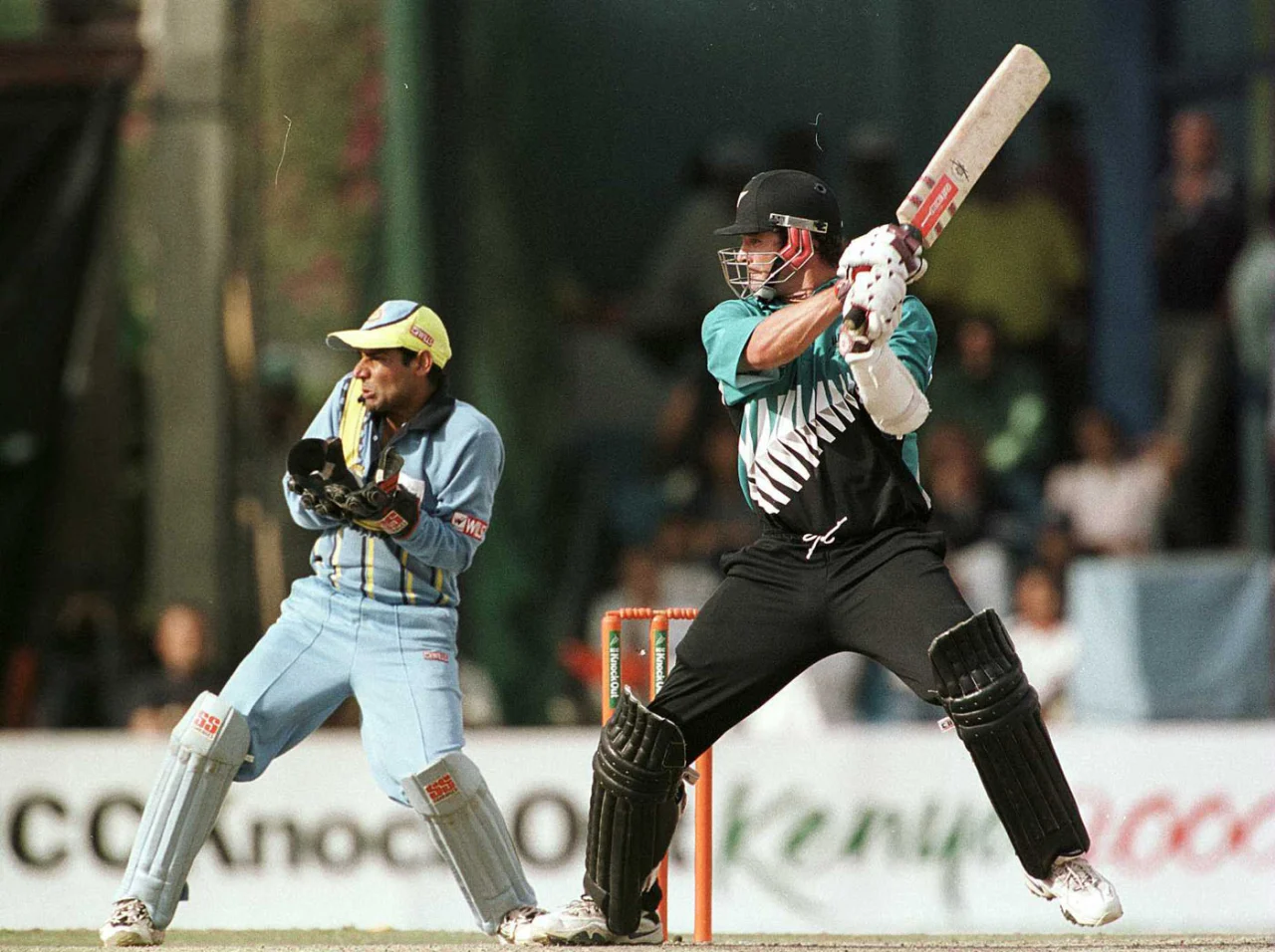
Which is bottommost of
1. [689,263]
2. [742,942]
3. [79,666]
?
[742,942]

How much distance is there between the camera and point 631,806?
4.91m

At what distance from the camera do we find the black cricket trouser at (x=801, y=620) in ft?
15.4

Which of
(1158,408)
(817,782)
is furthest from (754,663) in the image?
(1158,408)

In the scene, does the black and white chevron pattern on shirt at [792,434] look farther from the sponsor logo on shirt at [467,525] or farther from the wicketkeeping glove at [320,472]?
the wicketkeeping glove at [320,472]

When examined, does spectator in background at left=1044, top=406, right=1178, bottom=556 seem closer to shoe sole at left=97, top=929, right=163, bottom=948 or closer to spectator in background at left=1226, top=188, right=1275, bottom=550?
spectator in background at left=1226, top=188, right=1275, bottom=550

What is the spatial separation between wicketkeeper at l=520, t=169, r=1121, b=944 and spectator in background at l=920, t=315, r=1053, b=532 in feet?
14.0

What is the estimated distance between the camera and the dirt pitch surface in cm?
535

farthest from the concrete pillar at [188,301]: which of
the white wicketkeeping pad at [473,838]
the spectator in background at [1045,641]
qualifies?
the white wicketkeeping pad at [473,838]

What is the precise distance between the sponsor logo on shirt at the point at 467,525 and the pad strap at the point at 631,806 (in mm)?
702

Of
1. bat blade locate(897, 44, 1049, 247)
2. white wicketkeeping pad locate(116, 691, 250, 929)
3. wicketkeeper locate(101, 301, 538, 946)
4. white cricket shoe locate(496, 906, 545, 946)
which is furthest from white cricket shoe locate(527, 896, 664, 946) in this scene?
bat blade locate(897, 44, 1049, 247)

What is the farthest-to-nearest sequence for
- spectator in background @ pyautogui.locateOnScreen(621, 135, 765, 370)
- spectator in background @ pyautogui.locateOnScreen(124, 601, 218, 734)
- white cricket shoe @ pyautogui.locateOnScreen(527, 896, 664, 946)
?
spectator in background @ pyautogui.locateOnScreen(621, 135, 765, 370), spectator in background @ pyautogui.locateOnScreen(124, 601, 218, 734), white cricket shoe @ pyautogui.locateOnScreen(527, 896, 664, 946)

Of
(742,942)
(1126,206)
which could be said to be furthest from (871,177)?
(742,942)

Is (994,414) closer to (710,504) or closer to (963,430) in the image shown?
(963,430)

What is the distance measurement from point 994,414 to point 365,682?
14.9ft
